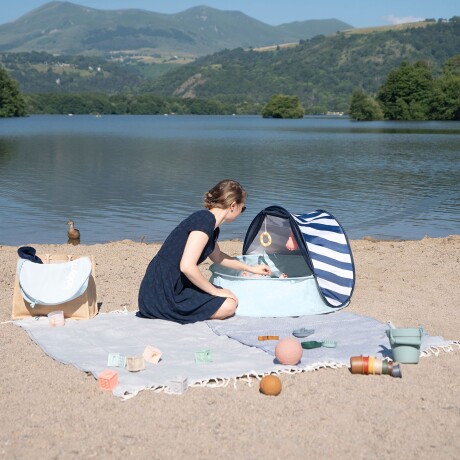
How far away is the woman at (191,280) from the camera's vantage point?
7.13 meters

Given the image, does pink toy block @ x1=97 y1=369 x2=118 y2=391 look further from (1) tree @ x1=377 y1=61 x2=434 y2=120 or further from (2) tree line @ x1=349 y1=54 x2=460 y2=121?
(1) tree @ x1=377 y1=61 x2=434 y2=120

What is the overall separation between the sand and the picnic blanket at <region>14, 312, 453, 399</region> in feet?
0.47

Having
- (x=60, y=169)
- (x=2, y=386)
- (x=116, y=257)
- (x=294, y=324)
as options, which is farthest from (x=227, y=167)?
(x=2, y=386)

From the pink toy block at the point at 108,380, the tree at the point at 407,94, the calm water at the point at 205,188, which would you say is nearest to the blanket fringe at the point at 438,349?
the pink toy block at the point at 108,380

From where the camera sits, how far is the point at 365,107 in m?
111

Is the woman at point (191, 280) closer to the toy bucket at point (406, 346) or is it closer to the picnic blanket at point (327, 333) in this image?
the picnic blanket at point (327, 333)

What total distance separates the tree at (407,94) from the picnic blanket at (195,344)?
10856cm

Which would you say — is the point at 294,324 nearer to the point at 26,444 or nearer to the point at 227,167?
the point at 26,444

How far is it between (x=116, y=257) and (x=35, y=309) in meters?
3.52

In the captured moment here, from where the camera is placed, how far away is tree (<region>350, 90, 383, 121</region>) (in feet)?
364

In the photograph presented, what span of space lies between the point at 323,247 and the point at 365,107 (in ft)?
350

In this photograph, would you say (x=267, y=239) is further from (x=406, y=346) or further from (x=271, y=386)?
(x=271, y=386)

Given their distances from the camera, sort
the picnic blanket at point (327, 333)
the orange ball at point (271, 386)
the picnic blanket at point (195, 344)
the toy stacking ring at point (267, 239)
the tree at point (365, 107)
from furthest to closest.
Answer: the tree at point (365, 107), the toy stacking ring at point (267, 239), the picnic blanket at point (327, 333), the picnic blanket at point (195, 344), the orange ball at point (271, 386)

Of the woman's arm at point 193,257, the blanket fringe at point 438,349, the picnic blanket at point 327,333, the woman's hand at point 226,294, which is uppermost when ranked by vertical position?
the woman's arm at point 193,257
